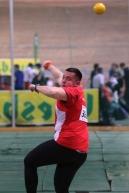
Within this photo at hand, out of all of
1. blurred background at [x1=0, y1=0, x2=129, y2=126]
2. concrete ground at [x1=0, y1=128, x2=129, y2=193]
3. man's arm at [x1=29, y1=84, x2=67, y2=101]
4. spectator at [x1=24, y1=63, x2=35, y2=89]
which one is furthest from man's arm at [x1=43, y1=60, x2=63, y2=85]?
spectator at [x1=24, y1=63, x2=35, y2=89]

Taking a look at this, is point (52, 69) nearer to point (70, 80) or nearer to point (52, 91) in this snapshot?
point (70, 80)

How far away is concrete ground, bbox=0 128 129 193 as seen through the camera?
7.93 meters

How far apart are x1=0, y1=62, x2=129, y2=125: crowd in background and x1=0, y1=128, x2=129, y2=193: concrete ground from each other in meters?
2.43

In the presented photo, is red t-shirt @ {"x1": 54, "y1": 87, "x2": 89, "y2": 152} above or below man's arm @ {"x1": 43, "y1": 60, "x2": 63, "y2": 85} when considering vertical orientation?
below

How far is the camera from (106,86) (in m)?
16.7

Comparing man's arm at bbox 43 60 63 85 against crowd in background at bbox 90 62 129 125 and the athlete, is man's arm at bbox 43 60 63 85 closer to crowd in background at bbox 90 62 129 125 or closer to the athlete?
the athlete

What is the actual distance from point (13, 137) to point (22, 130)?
1488 mm

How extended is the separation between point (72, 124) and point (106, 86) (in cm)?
1052

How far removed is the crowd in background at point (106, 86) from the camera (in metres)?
15.7

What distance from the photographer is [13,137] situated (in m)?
12.9

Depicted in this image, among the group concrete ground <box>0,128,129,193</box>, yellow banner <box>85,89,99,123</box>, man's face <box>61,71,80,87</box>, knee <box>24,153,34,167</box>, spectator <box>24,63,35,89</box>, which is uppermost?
man's face <box>61,71,80,87</box>

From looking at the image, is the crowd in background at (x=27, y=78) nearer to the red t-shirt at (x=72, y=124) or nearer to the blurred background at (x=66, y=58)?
the blurred background at (x=66, y=58)

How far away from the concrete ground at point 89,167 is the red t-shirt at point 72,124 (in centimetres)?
165

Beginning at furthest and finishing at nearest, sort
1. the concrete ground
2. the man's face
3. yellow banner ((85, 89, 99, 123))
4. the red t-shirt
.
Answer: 1. yellow banner ((85, 89, 99, 123))
2. the concrete ground
3. the man's face
4. the red t-shirt
